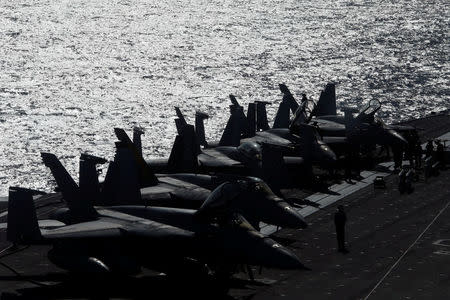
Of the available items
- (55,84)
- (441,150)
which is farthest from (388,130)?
(55,84)

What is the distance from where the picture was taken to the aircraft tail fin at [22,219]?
4181 centimetres

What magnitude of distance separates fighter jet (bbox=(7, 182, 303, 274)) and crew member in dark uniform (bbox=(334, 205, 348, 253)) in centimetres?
699

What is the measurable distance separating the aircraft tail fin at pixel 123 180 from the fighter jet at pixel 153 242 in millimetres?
3450

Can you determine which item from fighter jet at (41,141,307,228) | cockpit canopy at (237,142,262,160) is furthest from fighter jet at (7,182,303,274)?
cockpit canopy at (237,142,262,160)

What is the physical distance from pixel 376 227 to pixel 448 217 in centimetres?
450

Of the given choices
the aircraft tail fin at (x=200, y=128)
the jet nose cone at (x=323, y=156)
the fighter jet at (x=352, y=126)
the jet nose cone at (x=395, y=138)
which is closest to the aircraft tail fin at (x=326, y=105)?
the fighter jet at (x=352, y=126)

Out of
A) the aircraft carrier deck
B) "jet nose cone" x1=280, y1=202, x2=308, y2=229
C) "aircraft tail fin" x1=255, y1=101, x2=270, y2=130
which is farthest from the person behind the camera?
"aircraft tail fin" x1=255, y1=101, x2=270, y2=130

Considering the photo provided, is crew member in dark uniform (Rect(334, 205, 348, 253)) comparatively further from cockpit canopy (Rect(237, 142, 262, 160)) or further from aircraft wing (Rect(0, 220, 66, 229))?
cockpit canopy (Rect(237, 142, 262, 160))

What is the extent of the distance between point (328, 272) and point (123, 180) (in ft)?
37.3

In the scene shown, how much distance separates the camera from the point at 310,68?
611 feet

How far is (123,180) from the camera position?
47.1 m

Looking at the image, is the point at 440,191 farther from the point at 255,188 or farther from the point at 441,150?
the point at 255,188

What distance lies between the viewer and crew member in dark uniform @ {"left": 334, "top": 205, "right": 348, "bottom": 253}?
4600 centimetres

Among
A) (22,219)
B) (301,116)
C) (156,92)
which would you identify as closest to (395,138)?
(301,116)
